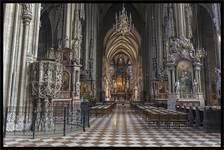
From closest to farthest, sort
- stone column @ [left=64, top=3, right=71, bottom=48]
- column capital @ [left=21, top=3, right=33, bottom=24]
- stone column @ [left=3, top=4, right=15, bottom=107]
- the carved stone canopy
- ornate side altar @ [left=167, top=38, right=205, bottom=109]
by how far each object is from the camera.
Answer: stone column @ [left=3, top=4, right=15, bottom=107], column capital @ [left=21, top=3, right=33, bottom=24], ornate side altar @ [left=167, top=38, right=205, bottom=109], the carved stone canopy, stone column @ [left=64, top=3, right=71, bottom=48]

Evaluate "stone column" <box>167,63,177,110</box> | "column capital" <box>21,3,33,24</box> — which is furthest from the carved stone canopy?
"column capital" <box>21,3,33,24</box>

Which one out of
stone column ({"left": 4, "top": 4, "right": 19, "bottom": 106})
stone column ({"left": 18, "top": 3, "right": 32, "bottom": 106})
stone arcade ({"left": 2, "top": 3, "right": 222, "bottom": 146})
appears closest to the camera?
stone column ({"left": 4, "top": 4, "right": 19, "bottom": 106})

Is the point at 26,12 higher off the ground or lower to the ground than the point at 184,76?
higher

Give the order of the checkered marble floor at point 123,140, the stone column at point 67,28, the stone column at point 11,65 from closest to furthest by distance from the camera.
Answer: the checkered marble floor at point 123,140
the stone column at point 11,65
the stone column at point 67,28

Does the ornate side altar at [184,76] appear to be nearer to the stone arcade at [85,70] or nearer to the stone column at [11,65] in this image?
the stone arcade at [85,70]

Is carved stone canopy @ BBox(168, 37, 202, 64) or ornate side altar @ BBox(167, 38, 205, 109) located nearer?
ornate side altar @ BBox(167, 38, 205, 109)

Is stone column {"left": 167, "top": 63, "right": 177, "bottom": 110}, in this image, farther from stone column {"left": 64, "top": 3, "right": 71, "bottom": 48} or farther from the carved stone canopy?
stone column {"left": 64, "top": 3, "right": 71, "bottom": 48}

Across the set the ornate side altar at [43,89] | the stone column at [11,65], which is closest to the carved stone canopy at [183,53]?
the ornate side altar at [43,89]

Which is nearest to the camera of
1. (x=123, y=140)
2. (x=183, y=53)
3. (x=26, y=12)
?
(x=123, y=140)

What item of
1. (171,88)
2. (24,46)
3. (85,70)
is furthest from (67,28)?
(24,46)

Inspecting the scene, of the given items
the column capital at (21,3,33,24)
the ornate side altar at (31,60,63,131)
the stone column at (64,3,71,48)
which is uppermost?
the stone column at (64,3,71,48)

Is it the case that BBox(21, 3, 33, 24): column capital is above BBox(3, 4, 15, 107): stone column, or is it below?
above

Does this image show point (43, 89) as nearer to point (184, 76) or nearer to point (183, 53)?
point (184, 76)

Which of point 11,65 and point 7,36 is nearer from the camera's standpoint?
point 7,36
